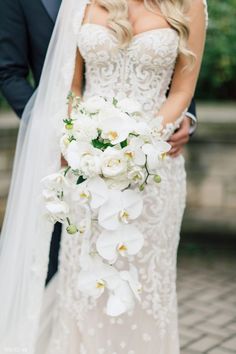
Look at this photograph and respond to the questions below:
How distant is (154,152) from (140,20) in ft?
2.86

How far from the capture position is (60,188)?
253cm

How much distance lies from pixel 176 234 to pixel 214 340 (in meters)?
1.29

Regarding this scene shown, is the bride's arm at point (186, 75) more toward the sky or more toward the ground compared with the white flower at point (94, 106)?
more toward the sky

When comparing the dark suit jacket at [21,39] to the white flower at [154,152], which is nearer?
the white flower at [154,152]

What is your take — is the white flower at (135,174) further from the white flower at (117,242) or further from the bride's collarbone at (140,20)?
the bride's collarbone at (140,20)

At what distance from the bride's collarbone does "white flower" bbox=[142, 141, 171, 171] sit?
778mm

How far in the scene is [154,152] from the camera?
247cm

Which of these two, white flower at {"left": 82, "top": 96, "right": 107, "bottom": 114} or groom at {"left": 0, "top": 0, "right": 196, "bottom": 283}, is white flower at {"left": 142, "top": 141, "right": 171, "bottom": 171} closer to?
white flower at {"left": 82, "top": 96, "right": 107, "bottom": 114}

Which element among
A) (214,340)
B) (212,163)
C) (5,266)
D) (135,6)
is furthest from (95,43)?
(212,163)

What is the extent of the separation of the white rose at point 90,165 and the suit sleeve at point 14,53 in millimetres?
1064

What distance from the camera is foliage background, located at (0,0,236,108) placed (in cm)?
678

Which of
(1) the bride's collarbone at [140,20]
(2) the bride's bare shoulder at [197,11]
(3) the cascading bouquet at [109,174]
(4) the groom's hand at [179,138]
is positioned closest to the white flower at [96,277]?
(3) the cascading bouquet at [109,174]

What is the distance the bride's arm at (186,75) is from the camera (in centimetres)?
316

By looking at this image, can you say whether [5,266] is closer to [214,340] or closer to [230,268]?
[214,340]
